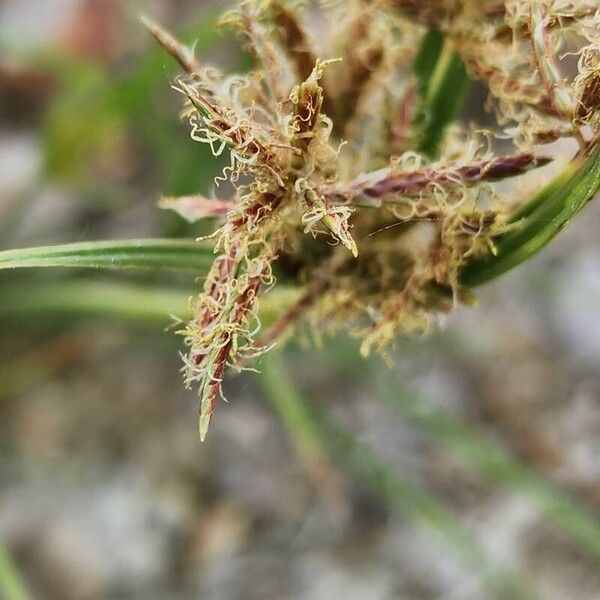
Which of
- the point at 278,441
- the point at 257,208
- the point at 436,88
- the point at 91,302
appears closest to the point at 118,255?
the point at 257,208

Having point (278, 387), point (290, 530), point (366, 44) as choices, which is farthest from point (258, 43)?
point (290, 530)

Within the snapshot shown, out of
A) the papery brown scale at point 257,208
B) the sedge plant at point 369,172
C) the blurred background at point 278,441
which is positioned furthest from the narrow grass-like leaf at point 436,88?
the blurred background at point 278,441

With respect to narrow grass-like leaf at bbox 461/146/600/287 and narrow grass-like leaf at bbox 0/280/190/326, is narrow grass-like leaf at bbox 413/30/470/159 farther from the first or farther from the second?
narrow grass-like leaf at bbox 0/280/190/326

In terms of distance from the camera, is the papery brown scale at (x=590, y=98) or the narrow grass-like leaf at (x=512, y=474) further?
the narrow grass-like leaf at (x=512, y=474)

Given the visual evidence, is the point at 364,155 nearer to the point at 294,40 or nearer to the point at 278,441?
the point at 294,40

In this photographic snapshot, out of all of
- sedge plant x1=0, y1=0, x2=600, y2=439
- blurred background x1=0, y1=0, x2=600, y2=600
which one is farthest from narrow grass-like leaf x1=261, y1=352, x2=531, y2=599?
sedge plant x1=0, y1=0, x2=600, y2=439

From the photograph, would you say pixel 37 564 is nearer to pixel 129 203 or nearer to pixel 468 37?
pixel 129 203

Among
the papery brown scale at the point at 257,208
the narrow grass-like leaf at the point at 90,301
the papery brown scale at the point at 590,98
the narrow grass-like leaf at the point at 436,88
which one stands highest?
the narrow grass-like leaf at the point at 90,301

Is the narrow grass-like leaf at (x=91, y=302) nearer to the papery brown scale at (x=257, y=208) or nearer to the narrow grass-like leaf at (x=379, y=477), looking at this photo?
the narrow grass-like leaf at (x=379, y=477)
